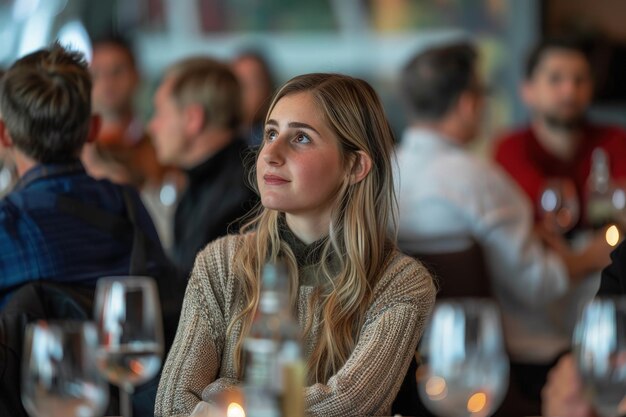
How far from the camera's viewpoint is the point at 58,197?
2730 mm

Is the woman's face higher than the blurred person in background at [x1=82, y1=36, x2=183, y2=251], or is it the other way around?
the woman's face

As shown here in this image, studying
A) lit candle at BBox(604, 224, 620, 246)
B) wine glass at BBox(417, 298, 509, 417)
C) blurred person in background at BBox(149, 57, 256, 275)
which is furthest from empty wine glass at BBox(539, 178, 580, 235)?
wine glass at BBox(417, 298, 509, 417)

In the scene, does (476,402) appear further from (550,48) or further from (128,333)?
(550,48)

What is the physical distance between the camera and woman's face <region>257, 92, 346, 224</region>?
2.35 m

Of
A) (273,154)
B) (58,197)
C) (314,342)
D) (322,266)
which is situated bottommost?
(314,342)

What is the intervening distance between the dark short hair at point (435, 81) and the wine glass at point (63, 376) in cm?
295

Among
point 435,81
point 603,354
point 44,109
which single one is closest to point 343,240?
point 44,109

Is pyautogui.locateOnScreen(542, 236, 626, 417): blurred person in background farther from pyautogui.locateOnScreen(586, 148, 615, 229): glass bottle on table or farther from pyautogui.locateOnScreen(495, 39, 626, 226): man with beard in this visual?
pyautogui.locateOnScreen(495, 39, 626, 226): man with beard

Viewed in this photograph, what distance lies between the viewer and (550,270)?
3900 mm

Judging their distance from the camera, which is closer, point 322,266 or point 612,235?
point 322,266

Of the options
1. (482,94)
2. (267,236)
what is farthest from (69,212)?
(482,94)

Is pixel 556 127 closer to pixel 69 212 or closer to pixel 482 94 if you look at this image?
pixel 482 94

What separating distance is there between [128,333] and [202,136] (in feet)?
9.69

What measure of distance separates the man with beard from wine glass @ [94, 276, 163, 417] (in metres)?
3.56
